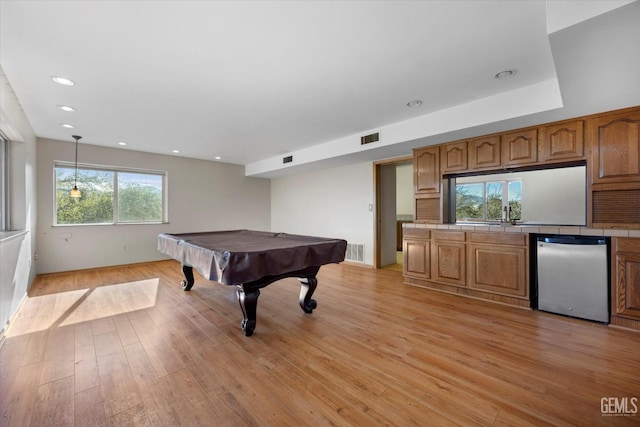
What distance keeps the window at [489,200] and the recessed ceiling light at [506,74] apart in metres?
1.56

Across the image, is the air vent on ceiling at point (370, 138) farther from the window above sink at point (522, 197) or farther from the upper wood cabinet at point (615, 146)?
the upper wood cabinet at point (615, 146)

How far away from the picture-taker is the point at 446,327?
100 inches

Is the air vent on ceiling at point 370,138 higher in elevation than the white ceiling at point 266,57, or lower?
lower

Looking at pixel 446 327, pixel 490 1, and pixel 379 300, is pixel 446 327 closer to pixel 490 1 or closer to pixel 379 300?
pixel 379 300

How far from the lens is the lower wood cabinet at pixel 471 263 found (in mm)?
3080

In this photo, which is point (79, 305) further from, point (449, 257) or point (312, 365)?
point (449, 257)

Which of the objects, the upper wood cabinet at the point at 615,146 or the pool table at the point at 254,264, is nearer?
the pool table at the point at 254,264

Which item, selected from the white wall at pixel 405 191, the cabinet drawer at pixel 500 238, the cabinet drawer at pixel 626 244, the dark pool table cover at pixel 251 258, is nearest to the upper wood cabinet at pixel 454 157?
the cabinet drawer at pixel 500 238

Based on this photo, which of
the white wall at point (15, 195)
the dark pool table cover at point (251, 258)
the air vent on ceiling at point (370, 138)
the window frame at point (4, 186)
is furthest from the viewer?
the air vent on ceiling at point (370, 138)

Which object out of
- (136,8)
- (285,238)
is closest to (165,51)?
(136,8)

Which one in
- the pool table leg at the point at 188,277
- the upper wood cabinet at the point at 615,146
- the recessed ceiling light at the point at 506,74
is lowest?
the pool table leg at the point at 188,277

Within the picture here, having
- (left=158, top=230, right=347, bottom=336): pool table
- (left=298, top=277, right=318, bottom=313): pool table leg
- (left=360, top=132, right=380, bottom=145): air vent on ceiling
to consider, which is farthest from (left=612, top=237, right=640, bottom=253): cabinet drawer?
(left=298, top=277, right=318, bottom=313): pool table leg

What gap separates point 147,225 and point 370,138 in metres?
5.07

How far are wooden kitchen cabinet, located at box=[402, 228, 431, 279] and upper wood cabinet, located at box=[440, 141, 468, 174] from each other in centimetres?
97
